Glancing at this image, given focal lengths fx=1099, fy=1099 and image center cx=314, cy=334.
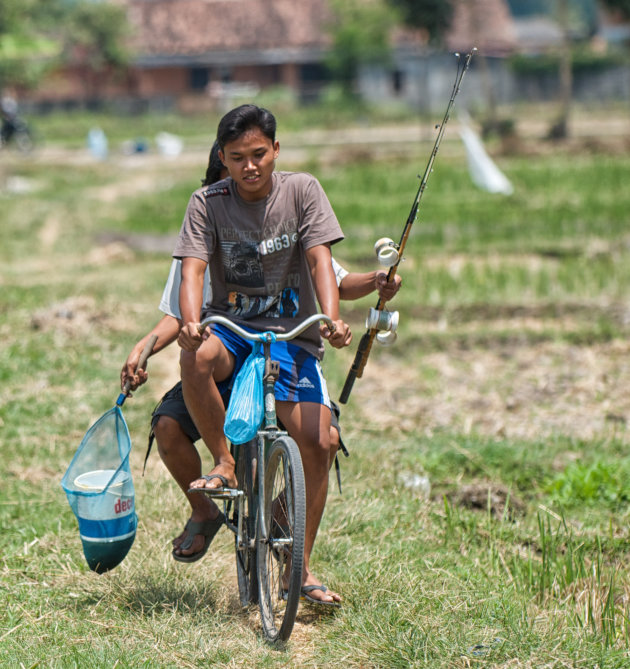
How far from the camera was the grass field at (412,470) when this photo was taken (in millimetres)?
3912

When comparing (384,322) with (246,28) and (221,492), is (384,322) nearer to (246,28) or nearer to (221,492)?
(221,492)

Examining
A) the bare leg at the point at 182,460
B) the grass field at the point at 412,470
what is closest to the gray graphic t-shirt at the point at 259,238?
the bare leg at the point at 182,460

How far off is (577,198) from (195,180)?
854cm

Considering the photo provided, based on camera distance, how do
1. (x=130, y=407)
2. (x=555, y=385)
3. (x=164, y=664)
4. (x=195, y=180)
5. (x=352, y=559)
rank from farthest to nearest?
(x=195, y=180)
(x=555, y=385)
(x=130, y=407)
(x=352, y=559)
(x=164, y=664)

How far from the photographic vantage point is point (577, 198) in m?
17.7

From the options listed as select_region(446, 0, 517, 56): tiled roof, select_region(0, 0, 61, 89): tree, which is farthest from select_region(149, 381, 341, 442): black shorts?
select_region(446, 0, 517, 56): tiled roof

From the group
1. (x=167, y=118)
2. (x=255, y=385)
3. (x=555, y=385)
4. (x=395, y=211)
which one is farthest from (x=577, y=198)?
(x=167, y=118)

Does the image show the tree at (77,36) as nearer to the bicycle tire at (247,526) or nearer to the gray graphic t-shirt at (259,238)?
the gray graphic t-shirt at (259,238)

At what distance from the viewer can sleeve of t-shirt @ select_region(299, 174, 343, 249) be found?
405 centimetres

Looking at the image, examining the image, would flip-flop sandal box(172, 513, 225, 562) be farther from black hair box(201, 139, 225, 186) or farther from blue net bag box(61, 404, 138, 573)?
black hair box(201, 139, 225, 186)

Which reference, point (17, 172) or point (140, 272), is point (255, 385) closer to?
point (140, 272)

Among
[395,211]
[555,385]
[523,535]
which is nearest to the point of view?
[523,535]

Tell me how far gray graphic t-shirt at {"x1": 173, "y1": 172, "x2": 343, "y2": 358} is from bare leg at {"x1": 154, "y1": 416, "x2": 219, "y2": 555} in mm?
461

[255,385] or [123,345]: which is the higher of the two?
[255,385]
